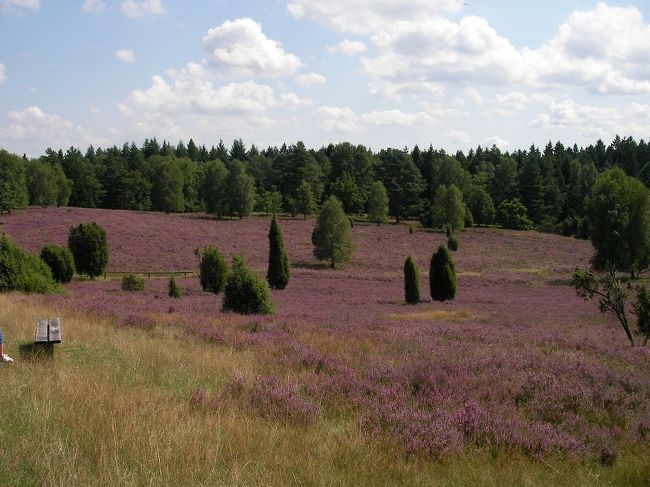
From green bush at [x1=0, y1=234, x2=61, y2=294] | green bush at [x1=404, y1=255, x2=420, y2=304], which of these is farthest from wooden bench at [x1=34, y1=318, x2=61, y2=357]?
green bush at [x1=404, y1=255, x2=420, y2=304]

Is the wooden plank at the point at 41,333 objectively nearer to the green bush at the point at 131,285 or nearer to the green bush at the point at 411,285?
the green bush at the point at 131,285

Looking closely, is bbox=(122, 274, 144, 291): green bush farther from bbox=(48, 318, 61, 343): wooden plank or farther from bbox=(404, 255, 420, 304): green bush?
bbox=(48, 318, 61, 343): wooden plank

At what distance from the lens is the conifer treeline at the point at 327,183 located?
305ft

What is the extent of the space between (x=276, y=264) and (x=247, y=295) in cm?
1659

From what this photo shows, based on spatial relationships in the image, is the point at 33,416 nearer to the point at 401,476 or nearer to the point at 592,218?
the point at 401,476

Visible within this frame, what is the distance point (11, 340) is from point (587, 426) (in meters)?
9.32

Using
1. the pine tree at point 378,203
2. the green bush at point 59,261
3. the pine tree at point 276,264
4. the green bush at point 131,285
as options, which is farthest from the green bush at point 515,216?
the green bush at point 131,285

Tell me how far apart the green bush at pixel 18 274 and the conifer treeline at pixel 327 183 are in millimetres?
65356

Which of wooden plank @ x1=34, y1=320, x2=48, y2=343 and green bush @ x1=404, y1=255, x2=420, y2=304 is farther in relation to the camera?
green bush @ x1=404, y1=255, x2=420, y2=304

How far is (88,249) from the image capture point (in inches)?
1517

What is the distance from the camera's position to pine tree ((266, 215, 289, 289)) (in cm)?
3672

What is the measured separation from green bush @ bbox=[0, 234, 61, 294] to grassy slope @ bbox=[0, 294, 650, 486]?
15.6 meters

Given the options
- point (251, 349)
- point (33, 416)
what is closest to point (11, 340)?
point (251, 349)

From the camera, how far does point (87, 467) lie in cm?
461
